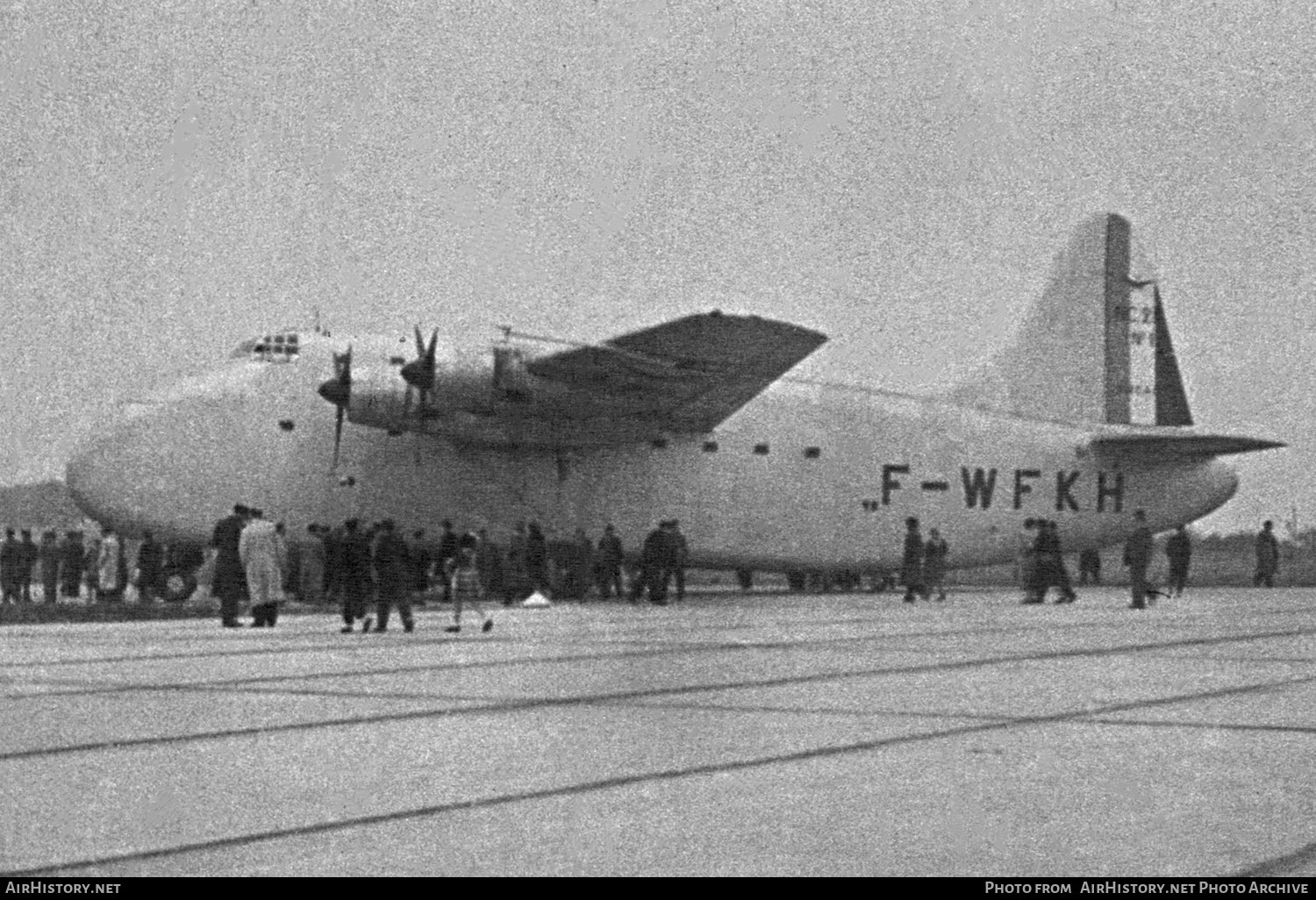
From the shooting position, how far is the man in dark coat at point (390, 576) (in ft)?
68.1

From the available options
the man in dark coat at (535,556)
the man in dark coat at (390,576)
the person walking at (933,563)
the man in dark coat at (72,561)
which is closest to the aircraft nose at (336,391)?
the man in dark coat at (535,556)

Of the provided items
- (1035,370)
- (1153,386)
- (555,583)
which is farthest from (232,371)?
(1153,386)

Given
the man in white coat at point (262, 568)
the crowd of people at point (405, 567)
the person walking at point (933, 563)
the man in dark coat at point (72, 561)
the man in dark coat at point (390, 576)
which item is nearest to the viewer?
the man in dark coat at point (390, 576)

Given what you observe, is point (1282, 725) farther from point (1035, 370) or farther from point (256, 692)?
point (1035, 370)

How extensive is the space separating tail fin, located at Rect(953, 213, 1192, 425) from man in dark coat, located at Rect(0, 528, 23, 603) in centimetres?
1993

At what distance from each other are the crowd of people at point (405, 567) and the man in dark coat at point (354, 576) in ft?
0.04

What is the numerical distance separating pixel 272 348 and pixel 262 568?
357 inches

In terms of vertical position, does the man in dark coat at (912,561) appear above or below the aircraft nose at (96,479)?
below

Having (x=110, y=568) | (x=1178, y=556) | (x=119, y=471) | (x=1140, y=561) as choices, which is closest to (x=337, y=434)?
(x=119, y=471)

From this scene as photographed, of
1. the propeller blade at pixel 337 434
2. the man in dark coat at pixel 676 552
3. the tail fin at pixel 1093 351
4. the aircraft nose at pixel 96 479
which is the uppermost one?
the tail fin at pixel 1093 351

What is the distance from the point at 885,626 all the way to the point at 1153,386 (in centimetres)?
2002

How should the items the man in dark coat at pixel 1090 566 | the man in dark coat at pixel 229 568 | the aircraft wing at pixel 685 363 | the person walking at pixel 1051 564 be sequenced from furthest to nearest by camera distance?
the man in dark coat at pixel 1090 566 < the person walking at pixel 1051 564 < the aircraft wing at pixel 685 363 < the man in dark coat at pixel 229 568

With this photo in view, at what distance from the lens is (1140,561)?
29484 mm

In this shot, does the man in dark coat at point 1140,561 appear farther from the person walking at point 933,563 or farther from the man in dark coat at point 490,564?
the man in dark coat at point 490,564
